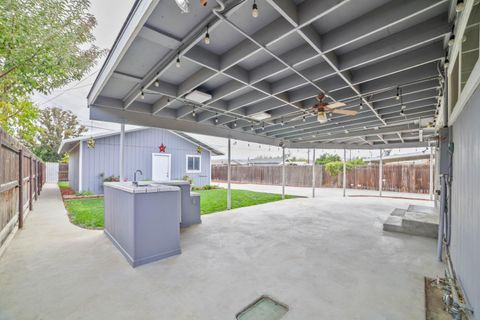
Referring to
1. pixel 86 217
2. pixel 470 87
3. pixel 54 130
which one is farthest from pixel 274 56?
pixel 54 130

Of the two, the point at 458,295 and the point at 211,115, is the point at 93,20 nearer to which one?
the point at 211,115

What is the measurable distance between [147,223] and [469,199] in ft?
12.2

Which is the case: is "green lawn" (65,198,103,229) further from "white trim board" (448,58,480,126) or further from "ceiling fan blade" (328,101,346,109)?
"white trim board" (448,58,480,126)

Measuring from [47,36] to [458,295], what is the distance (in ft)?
21.6

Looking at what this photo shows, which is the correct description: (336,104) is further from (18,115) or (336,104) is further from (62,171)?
(62,171)

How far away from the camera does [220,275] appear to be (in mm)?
2758

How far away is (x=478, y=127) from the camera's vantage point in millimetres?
1717

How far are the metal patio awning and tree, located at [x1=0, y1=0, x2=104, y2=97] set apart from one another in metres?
0.72

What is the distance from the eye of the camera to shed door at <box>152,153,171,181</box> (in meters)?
11.5

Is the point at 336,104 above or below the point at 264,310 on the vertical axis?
above

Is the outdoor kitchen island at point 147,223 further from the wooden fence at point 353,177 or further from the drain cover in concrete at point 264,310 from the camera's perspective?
the wooden fence at point 353,177

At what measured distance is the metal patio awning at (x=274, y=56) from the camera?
Result: 2.31m

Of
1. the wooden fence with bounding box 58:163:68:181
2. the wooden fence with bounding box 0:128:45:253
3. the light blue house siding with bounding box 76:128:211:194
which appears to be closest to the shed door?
the light blue house siding with bounding box 76:128:211:194

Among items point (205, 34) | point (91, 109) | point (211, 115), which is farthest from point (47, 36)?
point (211, 115)
